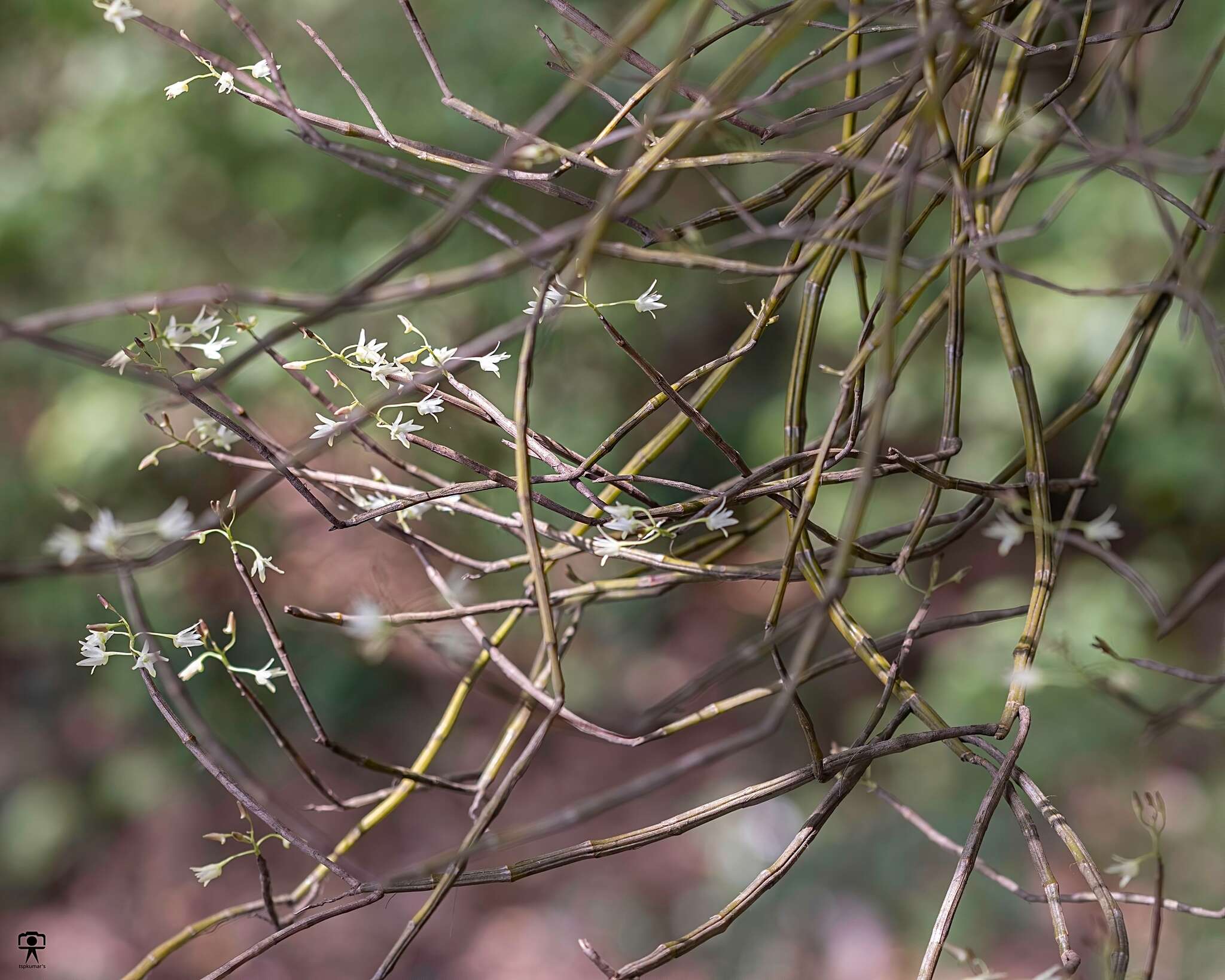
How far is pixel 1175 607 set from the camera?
251 millimetres

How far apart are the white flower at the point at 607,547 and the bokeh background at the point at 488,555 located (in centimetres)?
87

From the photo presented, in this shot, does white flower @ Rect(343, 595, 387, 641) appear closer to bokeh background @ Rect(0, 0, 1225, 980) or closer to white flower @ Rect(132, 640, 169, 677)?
white flower @ Rect(132, 640, 169, 677)

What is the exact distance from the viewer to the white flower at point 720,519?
12.6 inches

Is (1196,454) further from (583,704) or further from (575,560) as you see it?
(583,704)

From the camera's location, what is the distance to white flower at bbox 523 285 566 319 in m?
0.25

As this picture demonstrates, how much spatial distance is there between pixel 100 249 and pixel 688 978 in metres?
1.59

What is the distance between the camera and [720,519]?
322 mm

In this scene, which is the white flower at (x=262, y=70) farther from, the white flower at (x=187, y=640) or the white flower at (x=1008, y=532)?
the white flower at (x=1008, y=532)

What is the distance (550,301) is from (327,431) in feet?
0.28

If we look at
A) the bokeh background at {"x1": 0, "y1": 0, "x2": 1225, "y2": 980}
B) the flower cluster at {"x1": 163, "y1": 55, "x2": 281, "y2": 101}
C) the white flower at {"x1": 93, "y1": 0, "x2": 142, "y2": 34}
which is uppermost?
the white flower at {"x1": 93, "y1": 0, "x2": 142, "y2": 34}

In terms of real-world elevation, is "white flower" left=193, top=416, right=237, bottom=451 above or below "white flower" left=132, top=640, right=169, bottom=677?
above

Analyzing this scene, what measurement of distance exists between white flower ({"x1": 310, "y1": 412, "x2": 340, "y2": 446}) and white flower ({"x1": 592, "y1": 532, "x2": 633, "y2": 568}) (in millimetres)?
102

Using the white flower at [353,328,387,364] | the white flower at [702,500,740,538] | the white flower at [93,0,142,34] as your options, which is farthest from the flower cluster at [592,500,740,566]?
the white flower at [93,0,142,34]

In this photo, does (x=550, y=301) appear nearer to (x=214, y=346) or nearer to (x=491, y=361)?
(x=491, y=361)
